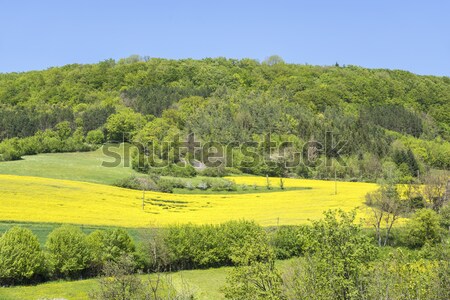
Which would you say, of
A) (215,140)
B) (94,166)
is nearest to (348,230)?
(94,166)

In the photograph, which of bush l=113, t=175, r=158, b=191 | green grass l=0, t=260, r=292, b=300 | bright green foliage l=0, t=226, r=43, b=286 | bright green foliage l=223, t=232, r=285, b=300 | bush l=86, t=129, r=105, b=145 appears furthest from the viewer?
bush l=86, t=129, r=105, b=145

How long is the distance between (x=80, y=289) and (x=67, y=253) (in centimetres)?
418

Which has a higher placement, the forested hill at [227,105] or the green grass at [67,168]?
the forested hill at [227,105]

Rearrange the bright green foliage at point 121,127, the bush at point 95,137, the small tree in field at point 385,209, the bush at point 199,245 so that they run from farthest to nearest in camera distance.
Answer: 1. the bright green foliage at point 121,127
2. the bush at point 95,137
3. the small tree in field at point 385,209
4. the bush at point 199,245

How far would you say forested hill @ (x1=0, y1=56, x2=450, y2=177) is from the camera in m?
115

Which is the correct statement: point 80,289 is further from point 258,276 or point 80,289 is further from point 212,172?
point 212,172

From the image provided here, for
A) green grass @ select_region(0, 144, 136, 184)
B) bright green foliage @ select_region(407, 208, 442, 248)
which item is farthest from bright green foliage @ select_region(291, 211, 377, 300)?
green grass @ select_region(0, 144, 136, 184)

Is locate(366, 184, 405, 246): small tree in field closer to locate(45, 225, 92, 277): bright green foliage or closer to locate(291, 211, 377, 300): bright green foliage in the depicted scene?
locate(45, 225, 92, 277): bright green foliage

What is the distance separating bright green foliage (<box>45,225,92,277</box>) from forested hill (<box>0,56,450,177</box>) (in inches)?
2178

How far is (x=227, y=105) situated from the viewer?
136125 mm

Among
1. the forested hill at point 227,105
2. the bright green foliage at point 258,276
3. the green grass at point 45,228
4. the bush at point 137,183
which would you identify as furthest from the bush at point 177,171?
the bright green foliage at point 258,276

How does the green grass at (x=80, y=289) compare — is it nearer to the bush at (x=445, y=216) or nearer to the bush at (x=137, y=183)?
the bush at (x=445, y=216)

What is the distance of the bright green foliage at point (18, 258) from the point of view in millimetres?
35844

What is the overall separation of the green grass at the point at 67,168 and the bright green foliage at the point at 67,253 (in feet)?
123
